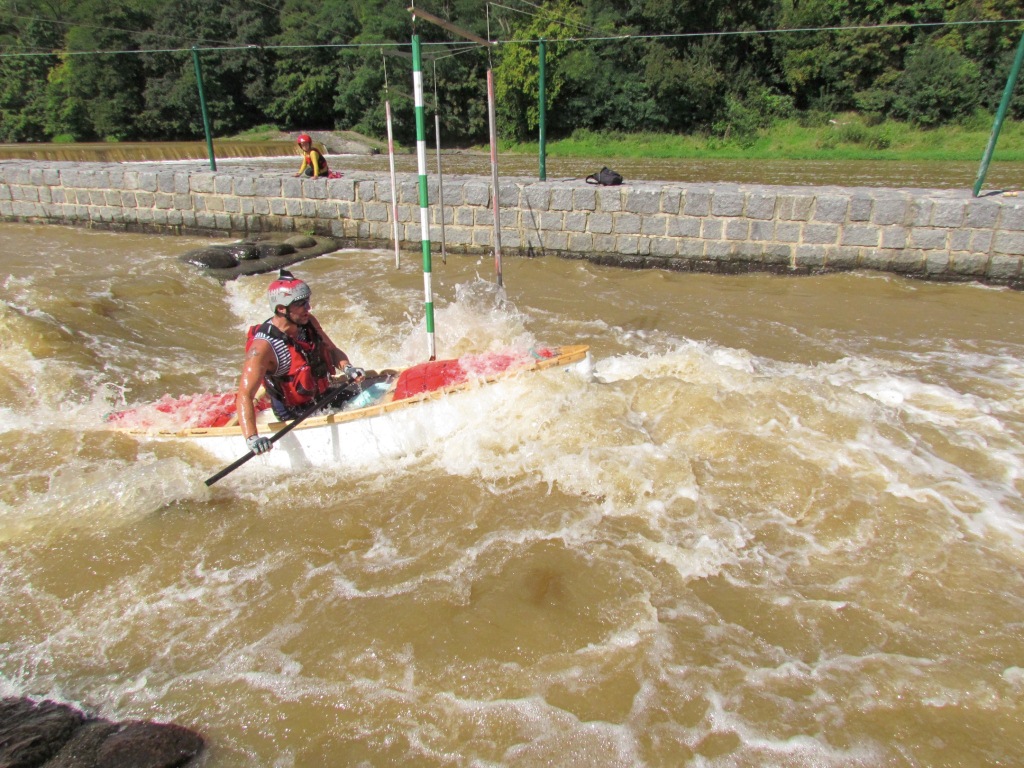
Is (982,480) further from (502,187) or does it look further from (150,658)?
(502,187)

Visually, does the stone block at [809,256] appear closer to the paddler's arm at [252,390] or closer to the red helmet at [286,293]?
the red helmet at [286,293]

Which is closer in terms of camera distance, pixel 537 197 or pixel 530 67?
pixel 537 197

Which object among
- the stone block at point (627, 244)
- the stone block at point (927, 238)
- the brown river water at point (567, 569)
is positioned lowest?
the brown river water at point (567, 569)

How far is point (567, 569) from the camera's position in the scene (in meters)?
3.15

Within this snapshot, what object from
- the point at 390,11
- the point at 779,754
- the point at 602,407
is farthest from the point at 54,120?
the point at 779,754

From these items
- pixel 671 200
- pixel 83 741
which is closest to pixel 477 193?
pixel 671 200

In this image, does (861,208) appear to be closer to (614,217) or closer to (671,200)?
(671,200)

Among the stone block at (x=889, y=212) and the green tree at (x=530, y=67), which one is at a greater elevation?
the green tree at (x=530, y=67)

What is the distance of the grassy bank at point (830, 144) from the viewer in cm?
2091

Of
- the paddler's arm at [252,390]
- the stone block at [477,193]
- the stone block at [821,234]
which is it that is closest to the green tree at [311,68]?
the stone block at [477,193]

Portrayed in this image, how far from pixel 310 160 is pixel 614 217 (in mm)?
5080

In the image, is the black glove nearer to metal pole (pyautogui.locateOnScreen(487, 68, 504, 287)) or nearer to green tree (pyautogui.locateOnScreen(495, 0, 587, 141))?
metal pole (pyautogui.locateOnScreen(487, 68, 504, 287))

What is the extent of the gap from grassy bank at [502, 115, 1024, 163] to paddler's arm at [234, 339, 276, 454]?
2176cm

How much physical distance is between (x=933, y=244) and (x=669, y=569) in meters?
6.36
